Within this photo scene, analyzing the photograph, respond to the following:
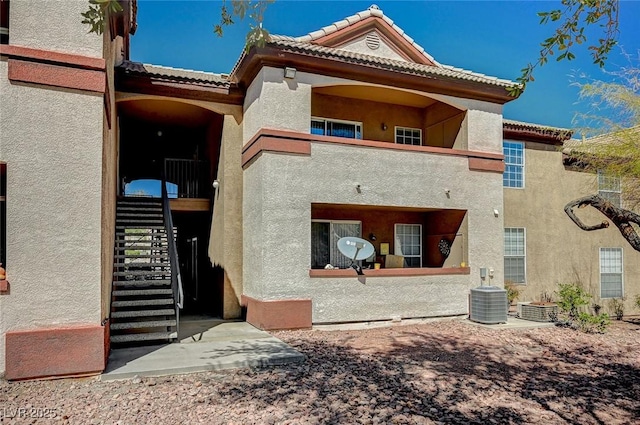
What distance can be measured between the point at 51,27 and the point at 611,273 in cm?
2018

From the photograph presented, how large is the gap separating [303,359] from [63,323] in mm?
4128

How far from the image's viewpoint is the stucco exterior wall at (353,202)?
11789 mm

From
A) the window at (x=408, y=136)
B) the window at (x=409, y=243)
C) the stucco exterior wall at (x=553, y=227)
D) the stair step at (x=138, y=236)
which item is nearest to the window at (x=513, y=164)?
the stucco exterior wall at (x=553, y=227)

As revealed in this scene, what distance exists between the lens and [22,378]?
717 cm

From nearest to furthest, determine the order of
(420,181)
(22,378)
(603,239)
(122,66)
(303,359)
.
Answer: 1. (22,378)
2. (303,359)
3. (122,66)
4. (420,181)
5. (603,239)

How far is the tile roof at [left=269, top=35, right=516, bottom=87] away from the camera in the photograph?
12.0m

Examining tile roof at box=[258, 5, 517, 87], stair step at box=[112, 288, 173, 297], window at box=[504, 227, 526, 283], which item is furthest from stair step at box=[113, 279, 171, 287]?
window at box=[504, 227, 526, 283]

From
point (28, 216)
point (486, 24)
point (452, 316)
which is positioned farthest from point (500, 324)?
point (28, 216)

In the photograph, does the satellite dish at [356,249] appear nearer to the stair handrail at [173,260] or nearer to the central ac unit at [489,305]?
the central ac unit at [489,305]

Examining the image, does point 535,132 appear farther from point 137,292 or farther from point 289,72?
point 137,292

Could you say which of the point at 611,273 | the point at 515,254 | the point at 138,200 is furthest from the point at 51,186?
the point at 611,273

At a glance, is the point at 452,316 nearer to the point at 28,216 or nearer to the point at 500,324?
the point at 500,324

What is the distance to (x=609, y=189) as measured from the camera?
1798cm

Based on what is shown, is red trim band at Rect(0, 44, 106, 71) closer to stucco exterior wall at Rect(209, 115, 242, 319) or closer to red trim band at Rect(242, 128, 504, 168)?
red trim band at Rect(242, 128, 504, 168)
